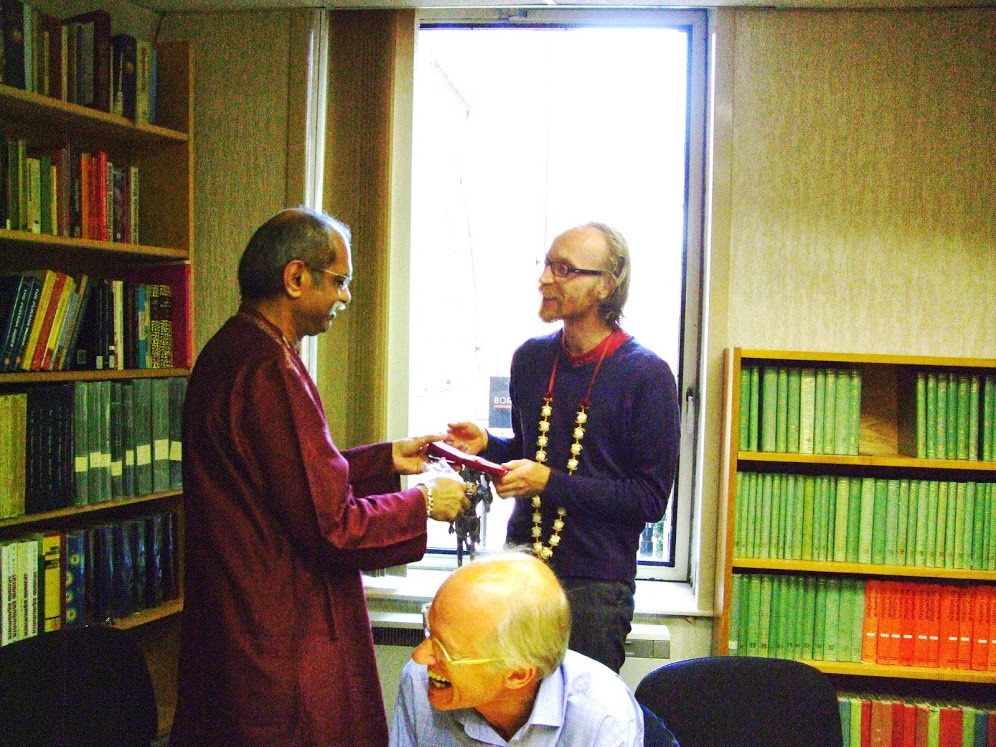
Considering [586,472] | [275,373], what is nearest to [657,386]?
[586,472]

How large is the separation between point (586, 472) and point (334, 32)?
76.0 inches

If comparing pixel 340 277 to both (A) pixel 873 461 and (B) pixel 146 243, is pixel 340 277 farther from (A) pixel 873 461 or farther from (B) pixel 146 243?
(A) pixel 873 461

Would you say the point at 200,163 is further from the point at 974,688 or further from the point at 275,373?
the point at 974,688

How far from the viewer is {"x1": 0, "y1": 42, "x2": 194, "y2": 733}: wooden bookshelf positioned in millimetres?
2217

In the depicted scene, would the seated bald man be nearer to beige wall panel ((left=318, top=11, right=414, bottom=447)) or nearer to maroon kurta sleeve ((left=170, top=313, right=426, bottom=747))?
maroon kurta sleeve ((left=170, top=313, right=426, bottom=747))

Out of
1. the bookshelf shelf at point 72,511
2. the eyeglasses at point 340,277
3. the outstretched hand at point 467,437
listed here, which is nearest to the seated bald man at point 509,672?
the eyeglasses at point 340,277

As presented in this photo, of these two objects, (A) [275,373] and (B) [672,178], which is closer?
(A) [275,373]

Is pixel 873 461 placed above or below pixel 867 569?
above

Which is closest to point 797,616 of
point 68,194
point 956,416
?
point 956,416

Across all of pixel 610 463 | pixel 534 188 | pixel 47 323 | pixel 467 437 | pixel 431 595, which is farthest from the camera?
pixel 534 188

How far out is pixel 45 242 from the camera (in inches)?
81.7

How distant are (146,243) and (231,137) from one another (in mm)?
558

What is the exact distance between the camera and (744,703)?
4.89ft

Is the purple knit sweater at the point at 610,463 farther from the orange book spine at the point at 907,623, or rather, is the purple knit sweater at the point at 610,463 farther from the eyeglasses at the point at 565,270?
the orange book spine at the point at 907,623
